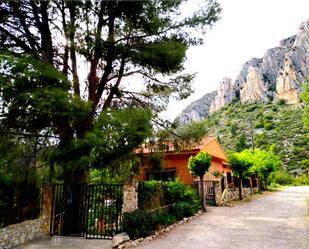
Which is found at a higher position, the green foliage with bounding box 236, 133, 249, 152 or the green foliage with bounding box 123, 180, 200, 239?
the green foliage with bounding box 236, 133, 249, 152

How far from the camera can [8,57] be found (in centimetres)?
770

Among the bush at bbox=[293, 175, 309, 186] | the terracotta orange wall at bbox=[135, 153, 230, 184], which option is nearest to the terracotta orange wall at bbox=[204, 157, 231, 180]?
the terracotta orange wall at bbox=[135, 153, 230, 184]

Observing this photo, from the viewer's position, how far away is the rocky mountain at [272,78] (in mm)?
67188

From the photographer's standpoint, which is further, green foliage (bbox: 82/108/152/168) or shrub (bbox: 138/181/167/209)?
shrub (bbox: 138/181/167/209)

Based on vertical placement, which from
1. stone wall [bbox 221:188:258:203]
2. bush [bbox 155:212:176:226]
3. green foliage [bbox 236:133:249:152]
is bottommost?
bush [bbox 155:212:176:226]

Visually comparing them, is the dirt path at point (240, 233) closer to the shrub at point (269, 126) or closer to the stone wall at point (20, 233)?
the stone wall at point (20, 233)

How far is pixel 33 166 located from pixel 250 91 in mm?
73187

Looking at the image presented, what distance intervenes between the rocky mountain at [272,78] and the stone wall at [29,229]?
54.6 m

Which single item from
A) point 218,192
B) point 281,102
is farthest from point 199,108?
point 218,192

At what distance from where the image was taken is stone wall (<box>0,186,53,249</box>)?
8328 mm

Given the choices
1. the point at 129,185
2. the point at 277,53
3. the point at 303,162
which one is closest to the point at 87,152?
the point at 129,185

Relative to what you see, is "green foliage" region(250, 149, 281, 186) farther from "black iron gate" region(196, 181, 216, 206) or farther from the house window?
"black iron gate" region(196, 181, 216, 206)

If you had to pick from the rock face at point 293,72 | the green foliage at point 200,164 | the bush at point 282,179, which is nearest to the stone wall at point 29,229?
the green foliage at point 200,164

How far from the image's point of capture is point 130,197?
1009 centimetres
